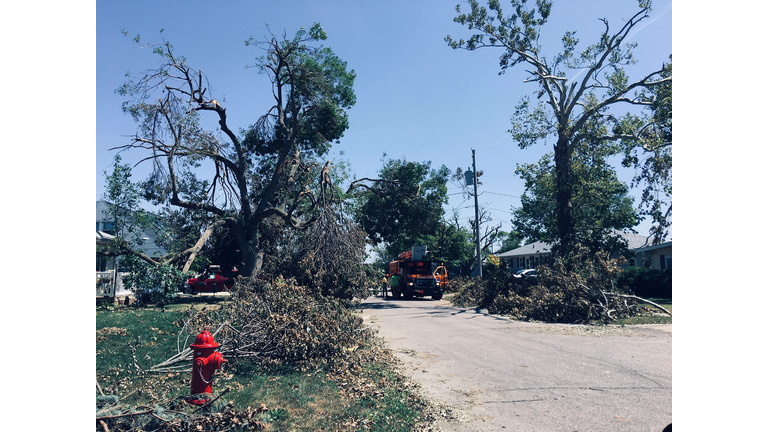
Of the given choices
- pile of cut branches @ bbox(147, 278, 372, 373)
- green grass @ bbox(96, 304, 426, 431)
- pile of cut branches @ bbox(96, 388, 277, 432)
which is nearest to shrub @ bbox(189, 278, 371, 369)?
pile of cut branches @ bbox(147, 278, 372, 373)

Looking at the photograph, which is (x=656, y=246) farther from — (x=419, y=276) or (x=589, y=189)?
(x=419, y=276)

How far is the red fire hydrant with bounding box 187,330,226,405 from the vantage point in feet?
15.7

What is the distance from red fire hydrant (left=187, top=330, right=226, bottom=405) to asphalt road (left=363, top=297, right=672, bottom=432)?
101 inches

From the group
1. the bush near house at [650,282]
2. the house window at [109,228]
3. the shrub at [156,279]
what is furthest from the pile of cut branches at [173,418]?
the bush near house at [650,282]

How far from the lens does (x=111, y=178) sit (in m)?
21.9

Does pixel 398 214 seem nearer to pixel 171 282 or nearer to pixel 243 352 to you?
pixel 171 282

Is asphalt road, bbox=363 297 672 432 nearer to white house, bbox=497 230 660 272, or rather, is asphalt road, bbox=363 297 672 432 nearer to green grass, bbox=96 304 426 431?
green grass, bbox=96 304 426 431

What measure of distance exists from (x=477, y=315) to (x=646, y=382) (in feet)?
37.2

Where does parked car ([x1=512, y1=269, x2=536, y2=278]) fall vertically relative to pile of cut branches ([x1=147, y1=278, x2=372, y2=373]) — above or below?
below

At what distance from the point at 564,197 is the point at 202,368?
2081 cm

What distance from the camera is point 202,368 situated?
4863 mm

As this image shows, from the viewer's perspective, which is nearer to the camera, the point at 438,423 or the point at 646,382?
the point at 438,423

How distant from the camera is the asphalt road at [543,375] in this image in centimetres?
516

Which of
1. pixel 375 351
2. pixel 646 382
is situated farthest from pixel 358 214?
pixel 646 382
